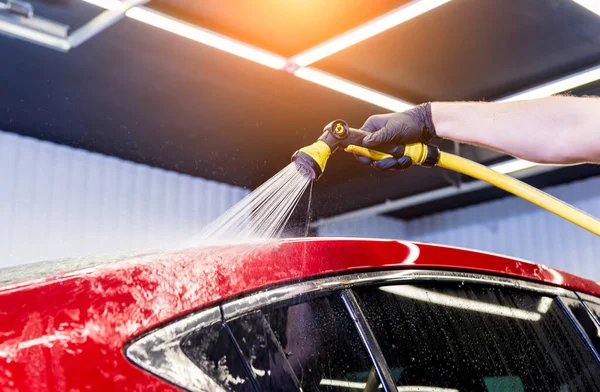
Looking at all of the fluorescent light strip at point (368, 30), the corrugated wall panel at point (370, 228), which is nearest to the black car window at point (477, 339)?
the fluorescent light strip at point (368, 30)

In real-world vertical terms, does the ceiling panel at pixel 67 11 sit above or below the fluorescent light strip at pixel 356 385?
above

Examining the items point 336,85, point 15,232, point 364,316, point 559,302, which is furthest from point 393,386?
point 15,232

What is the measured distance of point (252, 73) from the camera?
23.5ft

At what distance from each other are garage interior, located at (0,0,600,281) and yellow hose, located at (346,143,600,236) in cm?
314

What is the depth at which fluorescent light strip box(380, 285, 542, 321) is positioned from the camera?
1.47 meters

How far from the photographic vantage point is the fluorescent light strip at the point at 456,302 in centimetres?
147

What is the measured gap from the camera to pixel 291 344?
1.21 meters

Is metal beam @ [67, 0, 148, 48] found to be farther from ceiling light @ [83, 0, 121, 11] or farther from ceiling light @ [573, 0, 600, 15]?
ceiling light @ [573, 0, 600, 15]

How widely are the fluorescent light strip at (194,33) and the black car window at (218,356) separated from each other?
454cm

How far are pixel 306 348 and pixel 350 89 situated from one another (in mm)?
5881

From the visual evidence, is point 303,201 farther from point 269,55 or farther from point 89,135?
point 269,55

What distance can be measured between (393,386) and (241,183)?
997cm

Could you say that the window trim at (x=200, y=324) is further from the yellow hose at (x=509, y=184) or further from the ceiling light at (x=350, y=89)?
the ceiling light at (x=350, y=89)

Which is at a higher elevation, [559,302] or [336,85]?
[336,85]
